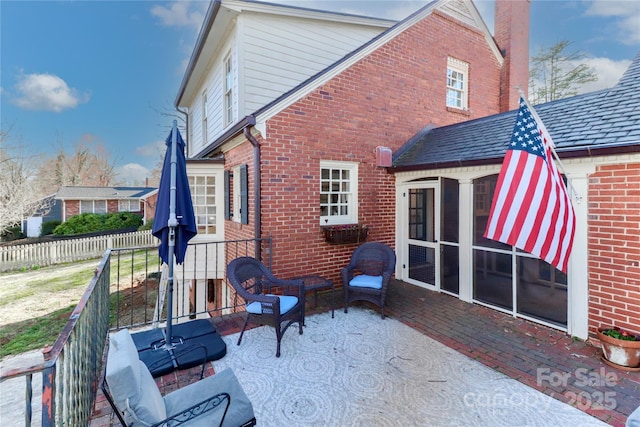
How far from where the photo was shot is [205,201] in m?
7.44

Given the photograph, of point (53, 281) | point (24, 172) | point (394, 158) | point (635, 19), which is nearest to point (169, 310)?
point (394, 158)

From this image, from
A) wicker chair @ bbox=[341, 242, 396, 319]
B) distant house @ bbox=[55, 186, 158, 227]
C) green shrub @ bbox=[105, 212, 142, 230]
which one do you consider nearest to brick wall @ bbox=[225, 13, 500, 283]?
wicker chair @ bbox=[341, 242, 396, 319]

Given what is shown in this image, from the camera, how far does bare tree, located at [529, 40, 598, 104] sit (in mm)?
12688

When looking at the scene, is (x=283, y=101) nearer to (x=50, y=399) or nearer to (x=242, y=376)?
(x=242, y=376)

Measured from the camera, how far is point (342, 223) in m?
6.31

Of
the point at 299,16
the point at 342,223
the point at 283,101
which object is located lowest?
the point at 342,223

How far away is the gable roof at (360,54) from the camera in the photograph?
17.3 ft

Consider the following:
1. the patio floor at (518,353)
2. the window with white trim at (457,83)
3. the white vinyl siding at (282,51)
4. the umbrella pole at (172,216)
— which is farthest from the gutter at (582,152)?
the white vinyl siding at (282,51)

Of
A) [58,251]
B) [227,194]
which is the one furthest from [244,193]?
[58,251]

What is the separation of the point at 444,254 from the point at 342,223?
2128 mm

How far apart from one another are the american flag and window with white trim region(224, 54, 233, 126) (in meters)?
6.72

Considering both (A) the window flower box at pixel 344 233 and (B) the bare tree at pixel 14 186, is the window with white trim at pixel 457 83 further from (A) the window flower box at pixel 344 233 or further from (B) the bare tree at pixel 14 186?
(B) the bare tree at pixel 14 186

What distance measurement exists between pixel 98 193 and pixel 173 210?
1136 inches

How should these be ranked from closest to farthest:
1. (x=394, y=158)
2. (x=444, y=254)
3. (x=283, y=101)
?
(x=283, y=101), (x=444, y=254), (x=394, y=158)
